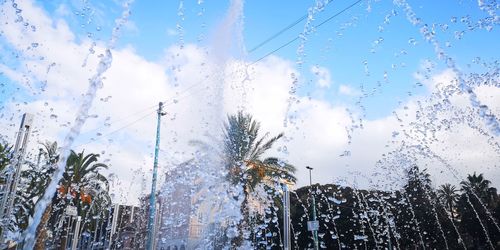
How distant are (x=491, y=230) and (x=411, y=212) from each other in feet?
27.2

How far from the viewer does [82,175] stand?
24.1m

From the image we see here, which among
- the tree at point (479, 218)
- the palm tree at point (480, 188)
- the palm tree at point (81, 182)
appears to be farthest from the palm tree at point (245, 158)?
the palm tree at point (480, 188)

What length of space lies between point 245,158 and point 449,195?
36.1 metres

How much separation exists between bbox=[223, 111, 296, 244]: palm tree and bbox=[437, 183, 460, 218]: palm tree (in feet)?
108

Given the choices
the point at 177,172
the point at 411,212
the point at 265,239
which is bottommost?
the point at 265,239

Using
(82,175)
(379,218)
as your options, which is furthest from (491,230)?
(82,175)

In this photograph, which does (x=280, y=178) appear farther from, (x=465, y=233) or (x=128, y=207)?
(x=128, y=207)

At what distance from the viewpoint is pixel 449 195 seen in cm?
4772

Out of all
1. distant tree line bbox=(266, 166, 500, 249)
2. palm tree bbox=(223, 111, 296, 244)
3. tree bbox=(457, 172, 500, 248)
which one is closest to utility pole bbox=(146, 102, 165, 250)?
palm tree bbox=(223, 111, 296, 244)

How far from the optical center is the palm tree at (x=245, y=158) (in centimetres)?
2194

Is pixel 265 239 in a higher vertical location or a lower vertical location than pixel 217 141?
lower

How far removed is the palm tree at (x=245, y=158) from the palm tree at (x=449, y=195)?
1300 inches

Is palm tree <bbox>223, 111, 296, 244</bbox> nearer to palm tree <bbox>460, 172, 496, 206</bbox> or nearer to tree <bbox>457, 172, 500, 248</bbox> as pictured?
tree <bbox>457, 172, 500, 248</bbox>

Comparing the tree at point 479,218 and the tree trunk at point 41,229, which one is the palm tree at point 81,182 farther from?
the tree at point 479,218
